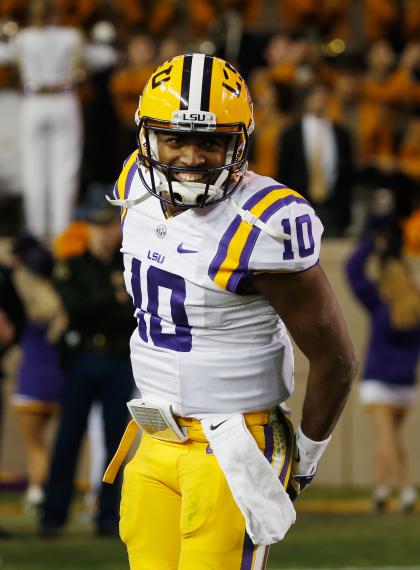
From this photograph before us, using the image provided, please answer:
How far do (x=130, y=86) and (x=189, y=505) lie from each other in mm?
7674

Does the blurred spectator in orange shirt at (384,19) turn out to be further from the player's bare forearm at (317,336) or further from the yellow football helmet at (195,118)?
the player's bare forearm at (317,336)

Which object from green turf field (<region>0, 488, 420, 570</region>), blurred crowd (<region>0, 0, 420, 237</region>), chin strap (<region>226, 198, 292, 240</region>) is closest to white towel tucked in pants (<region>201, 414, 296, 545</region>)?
chin strap (<region>226, 198, 292, 240</region>)

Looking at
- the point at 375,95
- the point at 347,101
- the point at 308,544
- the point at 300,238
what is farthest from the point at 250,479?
the point at 347,101

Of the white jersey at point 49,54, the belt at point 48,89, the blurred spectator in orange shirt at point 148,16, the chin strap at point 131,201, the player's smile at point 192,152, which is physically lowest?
the blurred spectator in orange shirt at point 148,16

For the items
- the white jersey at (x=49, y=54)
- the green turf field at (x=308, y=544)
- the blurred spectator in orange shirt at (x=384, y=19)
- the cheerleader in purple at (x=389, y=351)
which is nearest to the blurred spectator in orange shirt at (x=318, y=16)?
the blurred spectator in orange shirt at (x=384, y=19)

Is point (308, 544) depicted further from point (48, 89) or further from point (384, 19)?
point (384, 19)

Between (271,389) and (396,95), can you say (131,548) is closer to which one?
(271,389)

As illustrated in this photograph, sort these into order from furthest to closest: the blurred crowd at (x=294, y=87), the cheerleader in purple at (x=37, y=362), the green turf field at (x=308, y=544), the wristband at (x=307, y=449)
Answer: the blurred crowd at (x=294, y=87) < the cheerleader in purple at (x=37, y=362) < the green turf field at (x=308, y=544) < the wristband at (x=307, y=449)

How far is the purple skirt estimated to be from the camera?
826 centimetres

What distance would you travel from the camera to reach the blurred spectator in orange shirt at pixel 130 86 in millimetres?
10516

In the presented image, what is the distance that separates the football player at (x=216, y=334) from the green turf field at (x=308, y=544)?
10.3 feet

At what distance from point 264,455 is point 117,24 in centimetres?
958

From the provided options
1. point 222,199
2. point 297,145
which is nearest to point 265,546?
point 222,199

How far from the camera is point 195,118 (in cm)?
320
